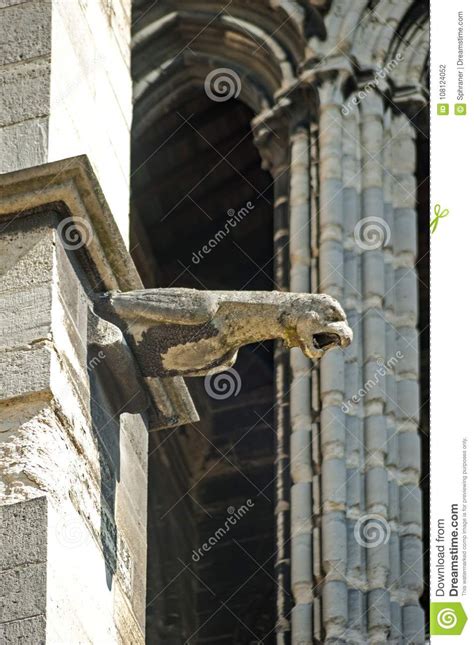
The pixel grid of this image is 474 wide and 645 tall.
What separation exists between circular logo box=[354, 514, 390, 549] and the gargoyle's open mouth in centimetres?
707

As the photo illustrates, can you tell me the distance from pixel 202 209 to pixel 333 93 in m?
1.42

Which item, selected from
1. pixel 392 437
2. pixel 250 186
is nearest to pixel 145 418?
pixel 392 437

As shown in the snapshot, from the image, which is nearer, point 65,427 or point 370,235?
point 65,427

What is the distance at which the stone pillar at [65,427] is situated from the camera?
295 inches

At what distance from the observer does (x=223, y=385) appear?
18578mm

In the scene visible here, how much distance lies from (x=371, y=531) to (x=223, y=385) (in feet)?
10.7

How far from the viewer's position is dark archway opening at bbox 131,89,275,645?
1702 centimetres

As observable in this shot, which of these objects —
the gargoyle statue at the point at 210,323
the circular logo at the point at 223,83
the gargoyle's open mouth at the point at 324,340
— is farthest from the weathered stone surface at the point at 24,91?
the circular logo at the point at 223,83

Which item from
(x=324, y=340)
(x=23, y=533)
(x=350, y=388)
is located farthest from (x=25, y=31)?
(x=350, y=388)

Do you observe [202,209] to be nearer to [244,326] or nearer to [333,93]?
[333,93]

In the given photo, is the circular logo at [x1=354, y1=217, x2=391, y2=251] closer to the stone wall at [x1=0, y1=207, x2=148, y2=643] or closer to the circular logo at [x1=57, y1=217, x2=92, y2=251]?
the stone wall at [x1=0, y1=207, x2=148, y2=643]

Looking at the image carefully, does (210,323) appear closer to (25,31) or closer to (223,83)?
(25,31)

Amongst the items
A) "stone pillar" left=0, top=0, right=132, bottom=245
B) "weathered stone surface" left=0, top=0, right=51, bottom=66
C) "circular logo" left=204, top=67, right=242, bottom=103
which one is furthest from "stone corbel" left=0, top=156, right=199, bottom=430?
"circular logo" left=204, top=67, right=242, bottom=103
